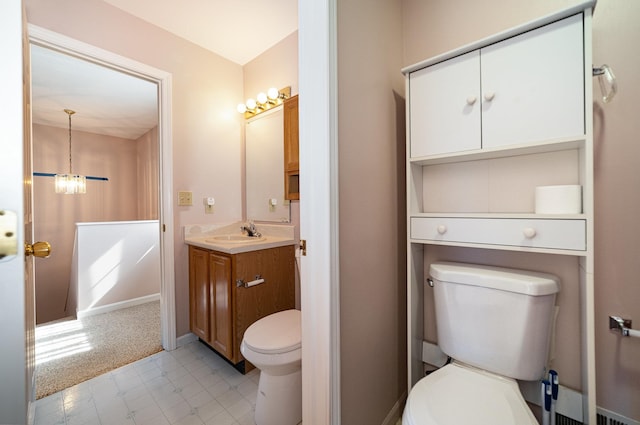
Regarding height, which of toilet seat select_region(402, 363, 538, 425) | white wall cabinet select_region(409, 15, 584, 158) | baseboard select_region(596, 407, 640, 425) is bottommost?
baseboard select_region(596, 407, 640, 425)

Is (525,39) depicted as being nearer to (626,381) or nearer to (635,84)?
(635,84)

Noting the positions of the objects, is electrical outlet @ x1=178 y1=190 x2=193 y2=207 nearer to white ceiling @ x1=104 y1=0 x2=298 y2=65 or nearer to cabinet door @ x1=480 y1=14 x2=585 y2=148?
white ceiling @ x1=104 y1=0 x2=298 y2=65

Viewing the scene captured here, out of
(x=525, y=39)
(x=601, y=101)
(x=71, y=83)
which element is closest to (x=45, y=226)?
(x=71, y=83)

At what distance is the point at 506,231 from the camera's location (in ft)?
3.26

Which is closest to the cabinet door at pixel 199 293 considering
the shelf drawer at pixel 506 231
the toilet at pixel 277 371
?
the toilet at pixel 277 371

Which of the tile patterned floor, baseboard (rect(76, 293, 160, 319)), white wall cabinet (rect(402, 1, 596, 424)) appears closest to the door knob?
the tile patterned floor

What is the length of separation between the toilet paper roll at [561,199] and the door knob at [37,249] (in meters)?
1.60

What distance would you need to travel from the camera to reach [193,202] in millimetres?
2162

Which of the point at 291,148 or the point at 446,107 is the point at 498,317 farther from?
the point at 291,148

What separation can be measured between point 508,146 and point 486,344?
0.78 m

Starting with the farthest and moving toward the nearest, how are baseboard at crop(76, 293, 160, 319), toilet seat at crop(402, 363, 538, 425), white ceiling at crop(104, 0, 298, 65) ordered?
1. baseboard at crop(76, 293, 160, 319)
2. white ceiling at crop(104, 0, 298, 65)
3. toilet seat at crop(402, 363, 538, 425)

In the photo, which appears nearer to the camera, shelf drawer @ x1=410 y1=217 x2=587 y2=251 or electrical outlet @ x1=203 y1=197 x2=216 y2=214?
shelf drawer @ x1=410 y1=217 x2=587 y2=251

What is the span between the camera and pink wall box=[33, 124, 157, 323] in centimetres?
369

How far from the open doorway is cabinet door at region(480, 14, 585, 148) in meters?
2.15
